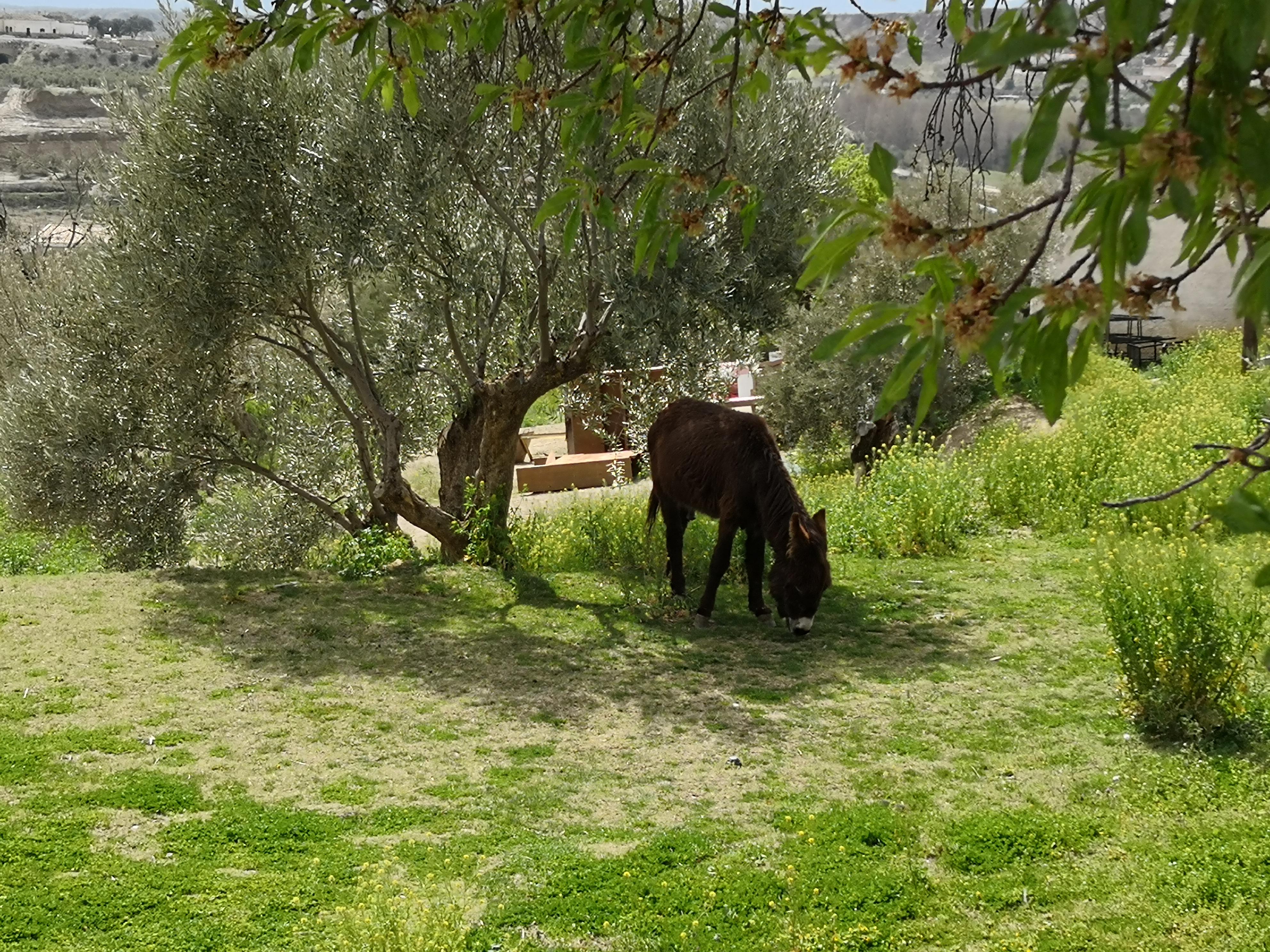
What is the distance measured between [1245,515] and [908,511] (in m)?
12.2

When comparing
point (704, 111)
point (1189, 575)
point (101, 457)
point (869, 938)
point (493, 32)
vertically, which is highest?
point (704, 111)

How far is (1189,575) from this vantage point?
7.15 meters

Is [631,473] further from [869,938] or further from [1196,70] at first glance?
[1196,70]

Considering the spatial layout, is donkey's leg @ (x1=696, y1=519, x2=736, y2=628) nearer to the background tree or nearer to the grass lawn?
the grass lawn

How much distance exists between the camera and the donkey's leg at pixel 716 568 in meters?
10.4

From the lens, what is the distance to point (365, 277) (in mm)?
12352

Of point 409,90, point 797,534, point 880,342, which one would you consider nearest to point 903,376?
point 880,342

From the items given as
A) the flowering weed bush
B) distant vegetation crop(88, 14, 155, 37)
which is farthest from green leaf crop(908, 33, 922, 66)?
distant vegetation crop(88, 14, 155, 37)

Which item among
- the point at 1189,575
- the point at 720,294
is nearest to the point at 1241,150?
the point at 1189,575

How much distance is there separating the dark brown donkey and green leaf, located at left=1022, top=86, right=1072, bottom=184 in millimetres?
7921

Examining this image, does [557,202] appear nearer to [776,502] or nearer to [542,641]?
[776,502]

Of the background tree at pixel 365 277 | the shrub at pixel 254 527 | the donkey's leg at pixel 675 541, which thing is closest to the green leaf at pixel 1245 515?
the background tree at pixel 365 277

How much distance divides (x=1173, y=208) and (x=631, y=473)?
21924 mm

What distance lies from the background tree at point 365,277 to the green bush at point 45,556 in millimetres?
3716
